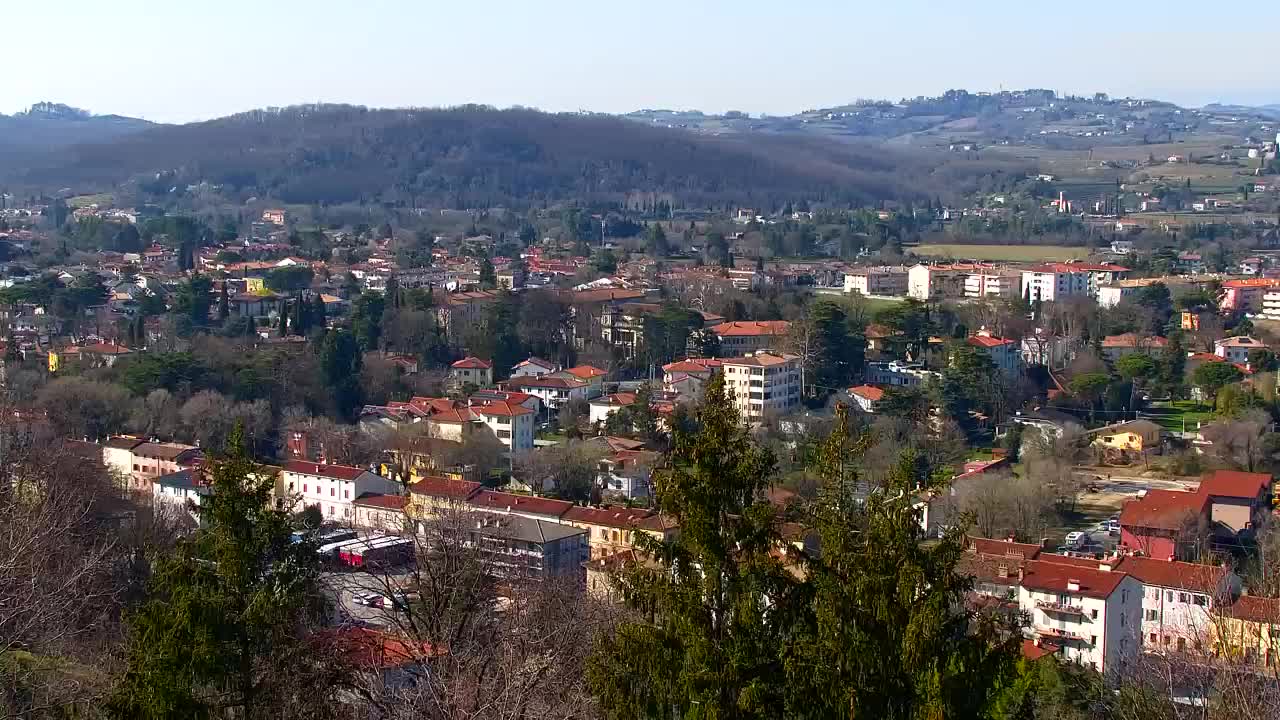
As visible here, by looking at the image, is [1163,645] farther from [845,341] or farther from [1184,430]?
[845,341]

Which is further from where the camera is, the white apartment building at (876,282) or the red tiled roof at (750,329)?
the white apartment building at (876,282)

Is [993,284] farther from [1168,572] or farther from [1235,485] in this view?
[1168,572]

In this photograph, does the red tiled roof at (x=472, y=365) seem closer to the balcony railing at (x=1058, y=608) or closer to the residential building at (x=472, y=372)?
the residential building at (x=472, y=372)

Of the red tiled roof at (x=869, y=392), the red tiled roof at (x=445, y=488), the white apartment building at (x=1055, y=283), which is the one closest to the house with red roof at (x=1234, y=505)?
the red tiled roof at (x=869, y=392)

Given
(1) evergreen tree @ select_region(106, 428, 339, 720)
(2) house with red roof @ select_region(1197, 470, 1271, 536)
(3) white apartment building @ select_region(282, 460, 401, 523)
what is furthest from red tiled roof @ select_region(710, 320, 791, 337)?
(1) evergreen tree @ select_region(106, 428, 339, 720)

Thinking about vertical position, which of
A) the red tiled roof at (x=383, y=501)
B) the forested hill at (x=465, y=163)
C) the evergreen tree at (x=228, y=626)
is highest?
the forested hill at (x=465, y=163)

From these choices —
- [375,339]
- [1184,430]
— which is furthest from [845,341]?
[375,339]
